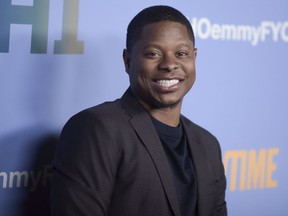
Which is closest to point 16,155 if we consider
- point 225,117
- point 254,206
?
point 225,117

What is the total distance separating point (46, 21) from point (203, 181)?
600 millimetres

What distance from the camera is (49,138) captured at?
4.34ft

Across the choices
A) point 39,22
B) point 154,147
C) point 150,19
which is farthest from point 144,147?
point 39,22

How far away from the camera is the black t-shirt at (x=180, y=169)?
115cm

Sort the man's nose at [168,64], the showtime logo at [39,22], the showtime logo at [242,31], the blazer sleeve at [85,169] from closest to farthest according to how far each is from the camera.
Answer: the blazer sleeve at [85,169] < the man's nose at [168,64] < the showtime logo at [39,22] < the showtime logo at [242,31]

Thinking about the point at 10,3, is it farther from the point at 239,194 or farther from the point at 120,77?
the point at 239,194

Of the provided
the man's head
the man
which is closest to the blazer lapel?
the man

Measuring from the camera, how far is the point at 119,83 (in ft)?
4.62

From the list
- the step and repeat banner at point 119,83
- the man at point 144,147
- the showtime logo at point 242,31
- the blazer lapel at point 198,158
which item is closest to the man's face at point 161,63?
the man at point 144,147

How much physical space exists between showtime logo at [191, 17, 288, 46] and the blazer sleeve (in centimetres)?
59

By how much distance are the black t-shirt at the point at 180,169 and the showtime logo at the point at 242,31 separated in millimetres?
454

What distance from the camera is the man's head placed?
1.13 metres

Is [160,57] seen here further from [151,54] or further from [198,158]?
[198,158]

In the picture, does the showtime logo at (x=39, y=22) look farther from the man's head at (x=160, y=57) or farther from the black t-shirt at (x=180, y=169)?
the black t-shirt at (x=180, y=169)
